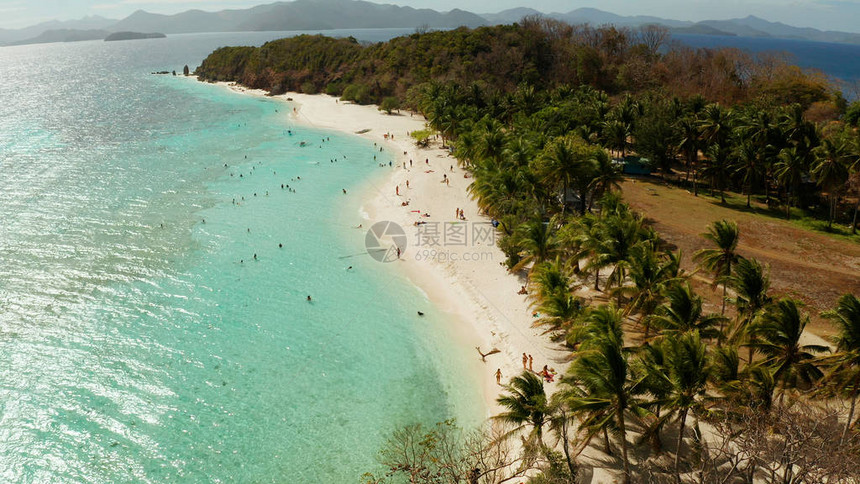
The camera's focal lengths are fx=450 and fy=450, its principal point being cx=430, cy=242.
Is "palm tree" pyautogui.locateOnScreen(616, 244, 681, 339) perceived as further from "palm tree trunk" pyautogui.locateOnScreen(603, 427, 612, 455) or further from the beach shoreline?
"palm tree trunk" pyautogui.locateOnScreen(603, 427, 612, 455)

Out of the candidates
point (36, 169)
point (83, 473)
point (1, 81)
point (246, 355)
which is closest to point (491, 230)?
point (246, 355)

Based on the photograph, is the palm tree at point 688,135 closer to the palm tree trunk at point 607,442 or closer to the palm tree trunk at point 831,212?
the palm tree trunk at point 831,212

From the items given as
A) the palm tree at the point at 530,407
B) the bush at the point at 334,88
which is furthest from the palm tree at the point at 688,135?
the bush at the point at 334,88

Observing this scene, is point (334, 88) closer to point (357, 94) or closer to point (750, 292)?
point (357, 94)

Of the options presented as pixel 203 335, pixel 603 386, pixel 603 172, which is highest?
pixel 603 172

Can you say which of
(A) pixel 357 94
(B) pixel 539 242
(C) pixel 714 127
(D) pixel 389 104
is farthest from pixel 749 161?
(A) pixel 357 94

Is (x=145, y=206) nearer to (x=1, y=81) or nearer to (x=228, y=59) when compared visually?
(x=228, y=59)
